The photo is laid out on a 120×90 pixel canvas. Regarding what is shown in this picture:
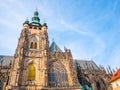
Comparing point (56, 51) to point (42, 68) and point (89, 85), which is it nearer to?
point (42, 68)

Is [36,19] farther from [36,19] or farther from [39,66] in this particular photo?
[39,66]

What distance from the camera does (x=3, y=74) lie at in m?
33.0

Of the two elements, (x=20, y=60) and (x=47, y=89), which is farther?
(x=20, y=60)

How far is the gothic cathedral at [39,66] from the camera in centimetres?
2941

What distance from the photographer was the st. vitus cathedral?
29.7 meters

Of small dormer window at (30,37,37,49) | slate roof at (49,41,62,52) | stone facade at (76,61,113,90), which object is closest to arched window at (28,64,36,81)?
small dormer window at (30,37,37,49)

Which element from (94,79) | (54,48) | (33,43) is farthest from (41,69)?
(94,79)

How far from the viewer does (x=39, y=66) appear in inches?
1265

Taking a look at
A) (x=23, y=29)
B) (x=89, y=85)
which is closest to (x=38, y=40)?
(x=23, y=29)

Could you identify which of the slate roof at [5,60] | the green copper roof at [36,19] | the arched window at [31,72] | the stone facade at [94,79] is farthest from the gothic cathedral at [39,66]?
the slate roof at [5,60]

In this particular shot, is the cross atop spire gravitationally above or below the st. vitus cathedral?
above

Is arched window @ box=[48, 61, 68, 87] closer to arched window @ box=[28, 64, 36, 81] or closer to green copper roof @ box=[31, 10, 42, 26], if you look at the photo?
arched window @ box=[28, 64, 36, 81]

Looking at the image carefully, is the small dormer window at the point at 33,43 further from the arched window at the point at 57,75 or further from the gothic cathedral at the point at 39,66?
the arched window at the point at 57,75

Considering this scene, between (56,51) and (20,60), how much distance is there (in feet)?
29.3
